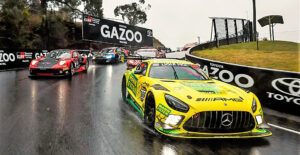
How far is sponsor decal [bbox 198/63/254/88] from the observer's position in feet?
25.4

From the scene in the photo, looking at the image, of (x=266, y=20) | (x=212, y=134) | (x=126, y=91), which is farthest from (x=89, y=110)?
(x=266, y=20)

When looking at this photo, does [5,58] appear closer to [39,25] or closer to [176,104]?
[176,104]

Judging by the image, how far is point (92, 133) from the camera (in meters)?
4.36

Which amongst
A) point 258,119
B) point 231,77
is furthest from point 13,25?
point 258,119

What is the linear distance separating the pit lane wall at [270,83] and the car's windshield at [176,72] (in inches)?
15.3

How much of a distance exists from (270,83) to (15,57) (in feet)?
55.1

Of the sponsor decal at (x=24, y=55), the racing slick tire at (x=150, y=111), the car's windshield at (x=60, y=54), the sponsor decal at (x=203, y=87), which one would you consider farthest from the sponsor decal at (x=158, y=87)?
the sponsor decal at (x=24, y=55)

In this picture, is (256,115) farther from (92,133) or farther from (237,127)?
(92,133)

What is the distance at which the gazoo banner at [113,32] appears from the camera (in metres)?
32.6

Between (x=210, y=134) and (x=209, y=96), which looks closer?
(x=210, y=134)

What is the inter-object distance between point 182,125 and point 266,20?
943 inches

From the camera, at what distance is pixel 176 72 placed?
5602 millimetres

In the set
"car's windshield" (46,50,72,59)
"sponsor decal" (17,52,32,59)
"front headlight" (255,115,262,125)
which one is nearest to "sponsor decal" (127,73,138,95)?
"front headlight" (255,115,262,125)

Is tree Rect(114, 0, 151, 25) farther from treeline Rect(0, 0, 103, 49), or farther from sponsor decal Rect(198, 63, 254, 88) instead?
sponsor decal Rect(198, 63, 254, 88)
